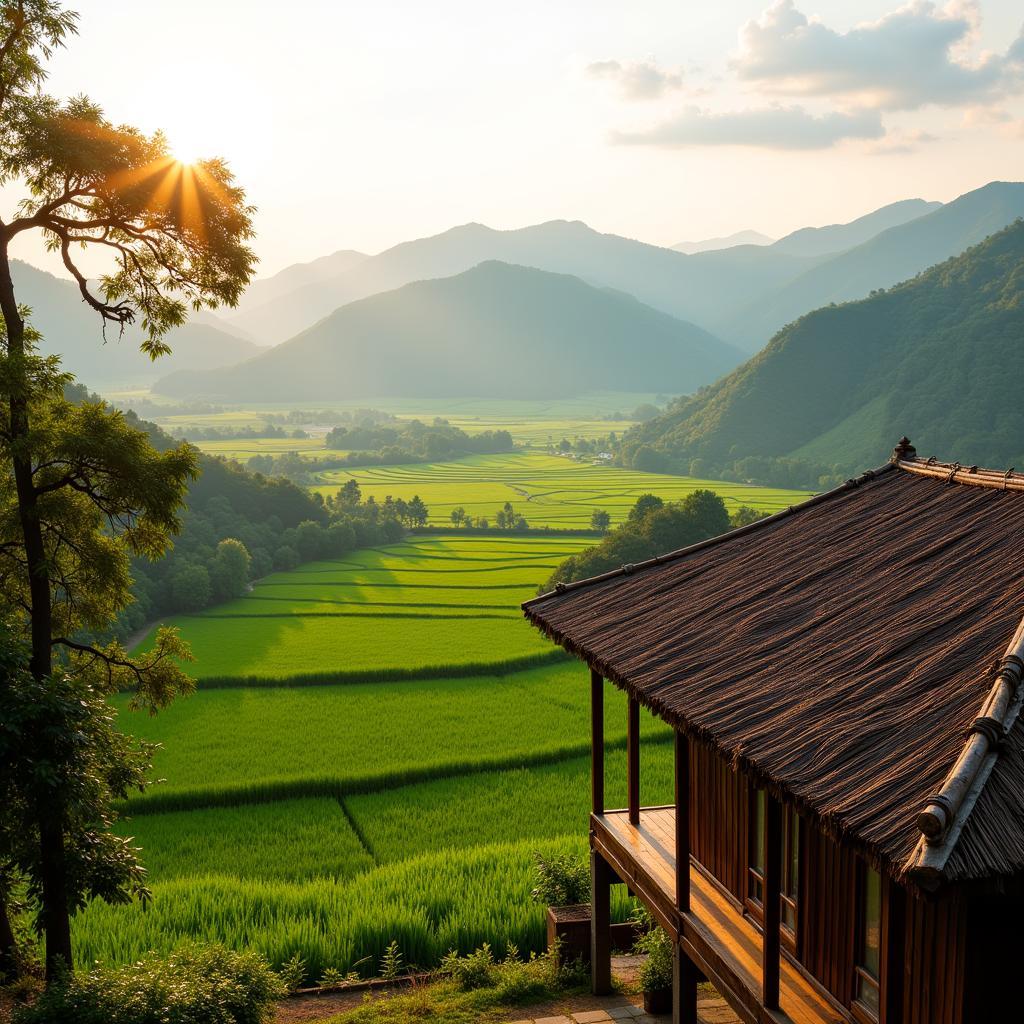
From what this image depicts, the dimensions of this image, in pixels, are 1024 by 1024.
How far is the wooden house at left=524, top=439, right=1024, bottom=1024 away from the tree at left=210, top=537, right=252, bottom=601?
31482 millimetres

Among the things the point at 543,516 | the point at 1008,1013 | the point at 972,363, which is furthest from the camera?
the point at 972,363

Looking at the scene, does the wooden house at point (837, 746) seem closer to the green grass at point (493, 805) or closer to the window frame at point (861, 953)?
the window frame at point (861, 953)

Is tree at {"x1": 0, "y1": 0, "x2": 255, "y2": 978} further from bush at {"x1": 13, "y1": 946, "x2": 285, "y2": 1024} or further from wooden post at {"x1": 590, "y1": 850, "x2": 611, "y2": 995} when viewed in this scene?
wooden post at {"x1": 590, "y1": 850, "x2": 611, "y2": 995}

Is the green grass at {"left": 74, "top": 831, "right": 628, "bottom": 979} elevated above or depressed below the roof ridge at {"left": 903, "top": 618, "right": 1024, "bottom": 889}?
below

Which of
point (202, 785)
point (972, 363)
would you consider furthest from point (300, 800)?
point (972, 363)

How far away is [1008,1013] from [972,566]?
330 centimetres

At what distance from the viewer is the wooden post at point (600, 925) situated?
1171cm

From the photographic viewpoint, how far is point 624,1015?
441 inches

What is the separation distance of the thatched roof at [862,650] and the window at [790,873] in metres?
1.20

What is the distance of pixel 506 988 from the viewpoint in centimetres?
1170

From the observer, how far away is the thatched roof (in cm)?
525

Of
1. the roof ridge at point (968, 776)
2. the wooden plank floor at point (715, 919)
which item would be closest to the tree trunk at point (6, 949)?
the wooden plank floor at point (715, 919)

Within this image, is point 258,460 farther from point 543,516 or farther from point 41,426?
point 41,426

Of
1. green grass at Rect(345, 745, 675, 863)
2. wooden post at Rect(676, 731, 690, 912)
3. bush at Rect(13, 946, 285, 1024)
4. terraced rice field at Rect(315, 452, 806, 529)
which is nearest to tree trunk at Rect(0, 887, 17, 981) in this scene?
bush at Rect(13, 946, 285, 1024)
